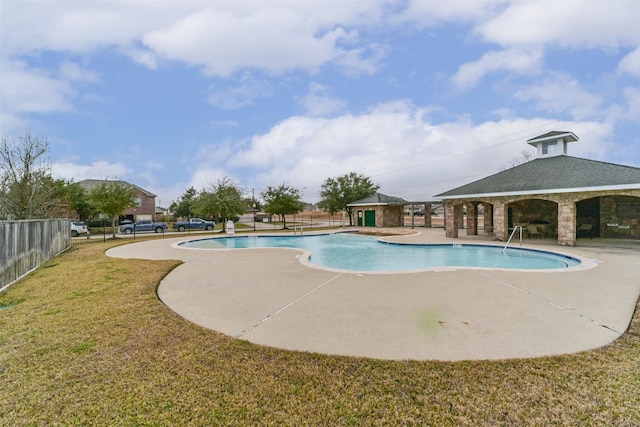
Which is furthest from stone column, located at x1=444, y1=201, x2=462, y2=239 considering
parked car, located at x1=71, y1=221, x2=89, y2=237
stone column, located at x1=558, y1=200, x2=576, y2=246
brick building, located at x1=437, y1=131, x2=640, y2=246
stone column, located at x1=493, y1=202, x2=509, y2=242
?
parked car, located at x1=71, y1=221, x2=89, y2=237

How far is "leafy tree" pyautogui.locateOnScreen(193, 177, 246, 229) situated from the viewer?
2555 cm

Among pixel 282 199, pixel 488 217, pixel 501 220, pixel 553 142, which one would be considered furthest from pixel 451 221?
pixel 282 199

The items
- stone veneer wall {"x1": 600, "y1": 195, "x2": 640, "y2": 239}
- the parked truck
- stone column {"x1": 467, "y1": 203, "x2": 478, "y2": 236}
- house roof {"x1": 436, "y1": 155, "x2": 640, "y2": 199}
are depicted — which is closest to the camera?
house roof {"x1": 436, "y1": 155, "x2": 640, "y2": 199}

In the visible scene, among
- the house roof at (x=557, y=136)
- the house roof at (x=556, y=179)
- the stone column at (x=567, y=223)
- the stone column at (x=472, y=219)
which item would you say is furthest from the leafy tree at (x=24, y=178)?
the house roof at (x=557, y=136)

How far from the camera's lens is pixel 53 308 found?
5250 millimetres

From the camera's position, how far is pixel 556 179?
1384cm

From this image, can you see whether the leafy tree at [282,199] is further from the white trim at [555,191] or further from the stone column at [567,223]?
the stone column at [567,223]

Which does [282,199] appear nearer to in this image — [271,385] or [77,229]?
[77,229]

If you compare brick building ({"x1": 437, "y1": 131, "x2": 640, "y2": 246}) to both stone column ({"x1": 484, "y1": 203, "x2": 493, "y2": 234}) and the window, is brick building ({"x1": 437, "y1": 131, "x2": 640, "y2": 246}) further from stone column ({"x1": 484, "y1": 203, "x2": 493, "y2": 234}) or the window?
stone column ({"x1": 484, "y1": 203, "x2": 493, "y2": 234})

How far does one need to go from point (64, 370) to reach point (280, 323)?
2456mm

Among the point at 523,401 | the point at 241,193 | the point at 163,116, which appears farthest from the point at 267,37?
the point at 241,193

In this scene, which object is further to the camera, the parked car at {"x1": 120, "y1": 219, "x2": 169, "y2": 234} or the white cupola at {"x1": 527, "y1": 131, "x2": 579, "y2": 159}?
the parked car at {"x1": 120, "y1": 219, "x2": 169, "y2": 234}

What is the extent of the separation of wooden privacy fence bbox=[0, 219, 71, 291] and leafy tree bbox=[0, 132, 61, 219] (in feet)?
27.4

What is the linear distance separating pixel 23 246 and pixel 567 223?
1985 centimetres
